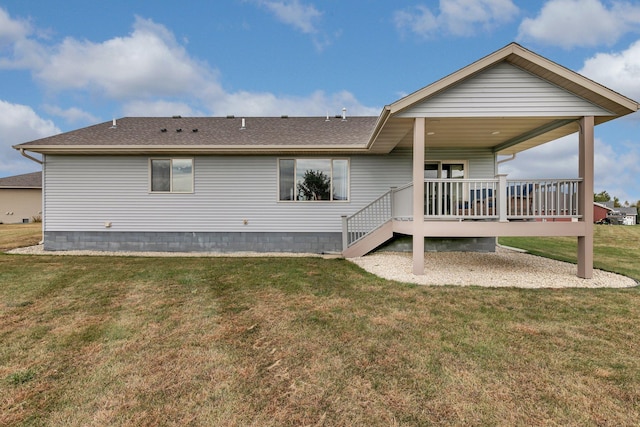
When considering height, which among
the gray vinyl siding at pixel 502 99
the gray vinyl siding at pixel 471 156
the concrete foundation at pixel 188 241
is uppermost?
the gray vinyl siding at pixel 502 99

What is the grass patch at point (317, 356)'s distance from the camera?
2320 millimetres

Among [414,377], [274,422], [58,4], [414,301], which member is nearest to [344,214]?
[414,301]

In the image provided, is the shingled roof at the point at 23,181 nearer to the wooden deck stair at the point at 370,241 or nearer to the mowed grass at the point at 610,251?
the wooden deck stair at the point at 370,241

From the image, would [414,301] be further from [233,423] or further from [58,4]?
[58,4]

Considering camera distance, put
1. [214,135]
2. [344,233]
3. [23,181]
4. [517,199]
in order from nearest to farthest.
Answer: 1. [517,199]
2. [344,233]
3. [214,135]
4. [23,181]

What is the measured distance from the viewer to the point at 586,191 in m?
6.71

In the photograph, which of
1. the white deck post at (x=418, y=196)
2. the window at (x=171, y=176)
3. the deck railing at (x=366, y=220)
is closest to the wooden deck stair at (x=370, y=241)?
the deck railing at (x=366, y=220)

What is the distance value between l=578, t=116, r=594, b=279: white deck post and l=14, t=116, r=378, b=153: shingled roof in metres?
5.34

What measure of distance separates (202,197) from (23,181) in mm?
26176

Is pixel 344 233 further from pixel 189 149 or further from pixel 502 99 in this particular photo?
pixel 189 149

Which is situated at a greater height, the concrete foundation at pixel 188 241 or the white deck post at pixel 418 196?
the white deck post at pixel 418 196

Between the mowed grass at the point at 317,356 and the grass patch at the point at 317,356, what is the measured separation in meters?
0.01

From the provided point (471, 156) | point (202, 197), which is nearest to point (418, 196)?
point (471, 156)

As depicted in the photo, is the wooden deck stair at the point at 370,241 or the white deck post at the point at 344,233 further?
the white deck post at the point at 344,233
